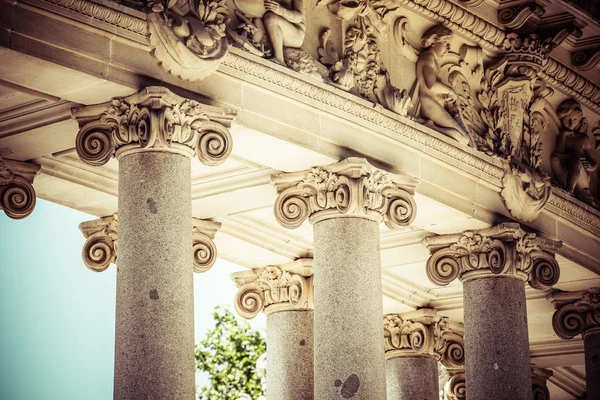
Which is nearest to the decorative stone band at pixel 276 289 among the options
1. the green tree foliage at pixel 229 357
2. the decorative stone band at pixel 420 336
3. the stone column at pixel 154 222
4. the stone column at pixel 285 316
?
the stone column at pixel 285 316

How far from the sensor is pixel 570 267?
43.6 m

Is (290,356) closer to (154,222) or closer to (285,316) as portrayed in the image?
(285,316)

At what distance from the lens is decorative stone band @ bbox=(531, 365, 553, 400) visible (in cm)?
5225

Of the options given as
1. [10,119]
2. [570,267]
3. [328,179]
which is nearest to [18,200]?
[10,119]

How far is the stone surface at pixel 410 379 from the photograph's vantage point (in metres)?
45.4

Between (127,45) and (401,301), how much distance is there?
18305 mm

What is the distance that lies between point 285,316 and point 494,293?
5490 mm

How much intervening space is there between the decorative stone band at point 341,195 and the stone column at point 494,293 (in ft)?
15.1

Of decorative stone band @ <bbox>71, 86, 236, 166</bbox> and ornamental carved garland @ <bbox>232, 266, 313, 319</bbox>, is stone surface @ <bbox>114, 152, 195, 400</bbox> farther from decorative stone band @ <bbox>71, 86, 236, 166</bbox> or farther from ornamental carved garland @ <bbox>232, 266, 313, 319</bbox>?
ornamental carved garland @ <bbox>232, 266, 313, 319</bbox>

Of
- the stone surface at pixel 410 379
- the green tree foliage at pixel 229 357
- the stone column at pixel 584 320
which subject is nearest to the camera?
the stone column at pixel 584 320

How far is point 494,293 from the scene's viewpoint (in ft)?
127

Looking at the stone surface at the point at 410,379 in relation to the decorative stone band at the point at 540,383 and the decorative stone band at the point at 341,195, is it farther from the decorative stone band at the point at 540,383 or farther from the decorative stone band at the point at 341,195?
the decorative stone band at the point at 341,195

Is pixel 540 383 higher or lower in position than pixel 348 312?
higher

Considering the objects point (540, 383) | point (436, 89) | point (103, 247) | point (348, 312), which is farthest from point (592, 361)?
point (103, 247)
